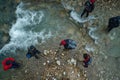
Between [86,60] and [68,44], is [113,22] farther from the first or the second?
[68,44]

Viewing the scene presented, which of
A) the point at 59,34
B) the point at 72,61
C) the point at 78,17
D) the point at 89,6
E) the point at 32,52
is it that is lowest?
the point at 72,61

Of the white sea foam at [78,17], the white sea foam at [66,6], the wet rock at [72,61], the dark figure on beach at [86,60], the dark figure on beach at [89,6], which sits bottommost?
the wet rock at [72,61]

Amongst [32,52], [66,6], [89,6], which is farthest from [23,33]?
[89,6]

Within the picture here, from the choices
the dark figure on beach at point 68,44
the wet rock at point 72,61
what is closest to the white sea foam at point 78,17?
the dark figure on beach at point 68,44

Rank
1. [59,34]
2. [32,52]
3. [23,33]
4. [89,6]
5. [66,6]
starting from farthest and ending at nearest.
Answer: [66,6], [23,33], [59,34], [89,6], [32,52]

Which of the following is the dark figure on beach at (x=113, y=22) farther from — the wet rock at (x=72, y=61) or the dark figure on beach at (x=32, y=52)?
the dark figure on beach at (x=32, y=52)

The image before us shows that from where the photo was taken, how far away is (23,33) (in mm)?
11172

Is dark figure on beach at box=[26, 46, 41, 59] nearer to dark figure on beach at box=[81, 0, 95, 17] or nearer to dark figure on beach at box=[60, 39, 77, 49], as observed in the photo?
dark figure on beach at box=[60, 39, 77, 49]

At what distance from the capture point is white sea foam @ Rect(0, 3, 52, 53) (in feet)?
35.5

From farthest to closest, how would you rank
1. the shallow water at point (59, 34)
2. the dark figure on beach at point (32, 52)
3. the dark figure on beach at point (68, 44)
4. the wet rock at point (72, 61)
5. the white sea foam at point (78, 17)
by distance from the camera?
1. the white sea foam at point (78, 17)
2. the shallow water at point (59, 34)
3. the wet rock at point (72, 61)
4. the dark figure on beach at point (68, 44)
5. the dark figure on beach at point (32, 52)

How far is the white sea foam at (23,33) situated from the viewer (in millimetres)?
10828

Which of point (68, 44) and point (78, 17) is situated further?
point (78, 17)

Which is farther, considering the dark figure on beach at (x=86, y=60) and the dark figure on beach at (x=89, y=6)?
the dark figure on beach at (x=89, y=6)

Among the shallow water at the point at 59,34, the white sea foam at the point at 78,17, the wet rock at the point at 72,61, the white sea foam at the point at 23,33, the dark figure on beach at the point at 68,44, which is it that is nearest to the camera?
the dark figure on beach at the point at 68,44
